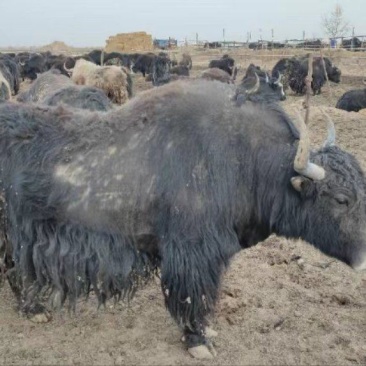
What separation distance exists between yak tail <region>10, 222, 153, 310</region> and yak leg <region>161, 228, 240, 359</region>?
24 centimetres

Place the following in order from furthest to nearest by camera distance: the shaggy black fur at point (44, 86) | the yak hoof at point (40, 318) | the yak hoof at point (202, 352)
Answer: the shaggy black fur at point (44, 86) < the yak hoof at point (40, 318) < the yak hoof at point (202, 352)

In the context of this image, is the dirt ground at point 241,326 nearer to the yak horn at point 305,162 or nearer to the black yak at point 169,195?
the black yak at point 169,195

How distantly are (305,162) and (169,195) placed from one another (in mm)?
806

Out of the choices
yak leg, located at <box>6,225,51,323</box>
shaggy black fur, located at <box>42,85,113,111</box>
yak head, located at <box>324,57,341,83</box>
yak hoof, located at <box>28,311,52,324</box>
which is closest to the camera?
yak leg, located at <box>6,225,51,323</box>

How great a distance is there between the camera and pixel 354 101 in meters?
14.7

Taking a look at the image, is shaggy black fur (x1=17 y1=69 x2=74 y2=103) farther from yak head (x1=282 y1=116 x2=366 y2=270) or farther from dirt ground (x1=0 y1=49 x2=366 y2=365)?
yak head (x1=282 y1=116 x2=366 y2=270)

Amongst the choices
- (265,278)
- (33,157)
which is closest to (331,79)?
(265,278)

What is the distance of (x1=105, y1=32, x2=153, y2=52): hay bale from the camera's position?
47.3m

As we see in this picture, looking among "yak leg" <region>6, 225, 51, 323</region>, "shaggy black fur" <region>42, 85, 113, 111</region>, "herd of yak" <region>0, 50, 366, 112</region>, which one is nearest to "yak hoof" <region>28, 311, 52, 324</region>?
"yak leg" <region>6, 225, 51, 323</region>

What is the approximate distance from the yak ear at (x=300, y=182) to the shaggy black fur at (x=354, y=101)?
1220cm

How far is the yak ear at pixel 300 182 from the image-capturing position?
10.2ft

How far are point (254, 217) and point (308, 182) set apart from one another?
16.3 inches

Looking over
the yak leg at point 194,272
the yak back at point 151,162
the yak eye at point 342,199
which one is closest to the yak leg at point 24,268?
the yak back at point 151,162

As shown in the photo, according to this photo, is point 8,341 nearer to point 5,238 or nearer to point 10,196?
point 5,238
